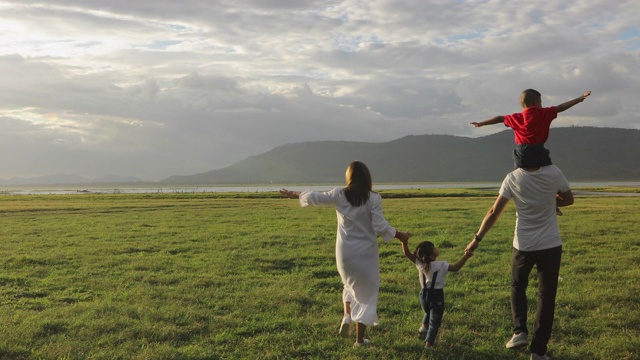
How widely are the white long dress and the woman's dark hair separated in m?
0.09

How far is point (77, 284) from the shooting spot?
12.5m

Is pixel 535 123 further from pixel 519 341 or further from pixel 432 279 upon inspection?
pixel 519 341

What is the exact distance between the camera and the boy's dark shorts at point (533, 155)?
644cm

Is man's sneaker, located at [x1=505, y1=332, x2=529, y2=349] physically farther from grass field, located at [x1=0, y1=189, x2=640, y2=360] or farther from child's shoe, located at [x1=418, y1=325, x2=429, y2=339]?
child's shoe, located at [x1=418, y1=325, x2=429, y2=339]

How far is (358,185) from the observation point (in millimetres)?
7078

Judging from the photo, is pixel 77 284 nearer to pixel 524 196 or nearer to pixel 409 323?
pixel 409 323

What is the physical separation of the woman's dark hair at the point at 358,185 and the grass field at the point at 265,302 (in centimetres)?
210

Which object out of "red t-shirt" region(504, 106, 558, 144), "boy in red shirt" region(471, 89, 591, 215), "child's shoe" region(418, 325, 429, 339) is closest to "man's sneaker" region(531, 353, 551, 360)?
"child's shoe" region(418, 325, 429, 339)

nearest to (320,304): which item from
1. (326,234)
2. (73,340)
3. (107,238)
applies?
(73,340)

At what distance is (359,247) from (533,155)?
2563 millimetres

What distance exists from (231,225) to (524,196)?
22.7m

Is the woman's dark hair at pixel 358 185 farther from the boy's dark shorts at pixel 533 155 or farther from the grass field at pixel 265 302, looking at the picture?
the grass field at pixel 265 302

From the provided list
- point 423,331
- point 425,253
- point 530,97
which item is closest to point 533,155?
point 530,97

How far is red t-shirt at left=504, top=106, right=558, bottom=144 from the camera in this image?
638 cm
